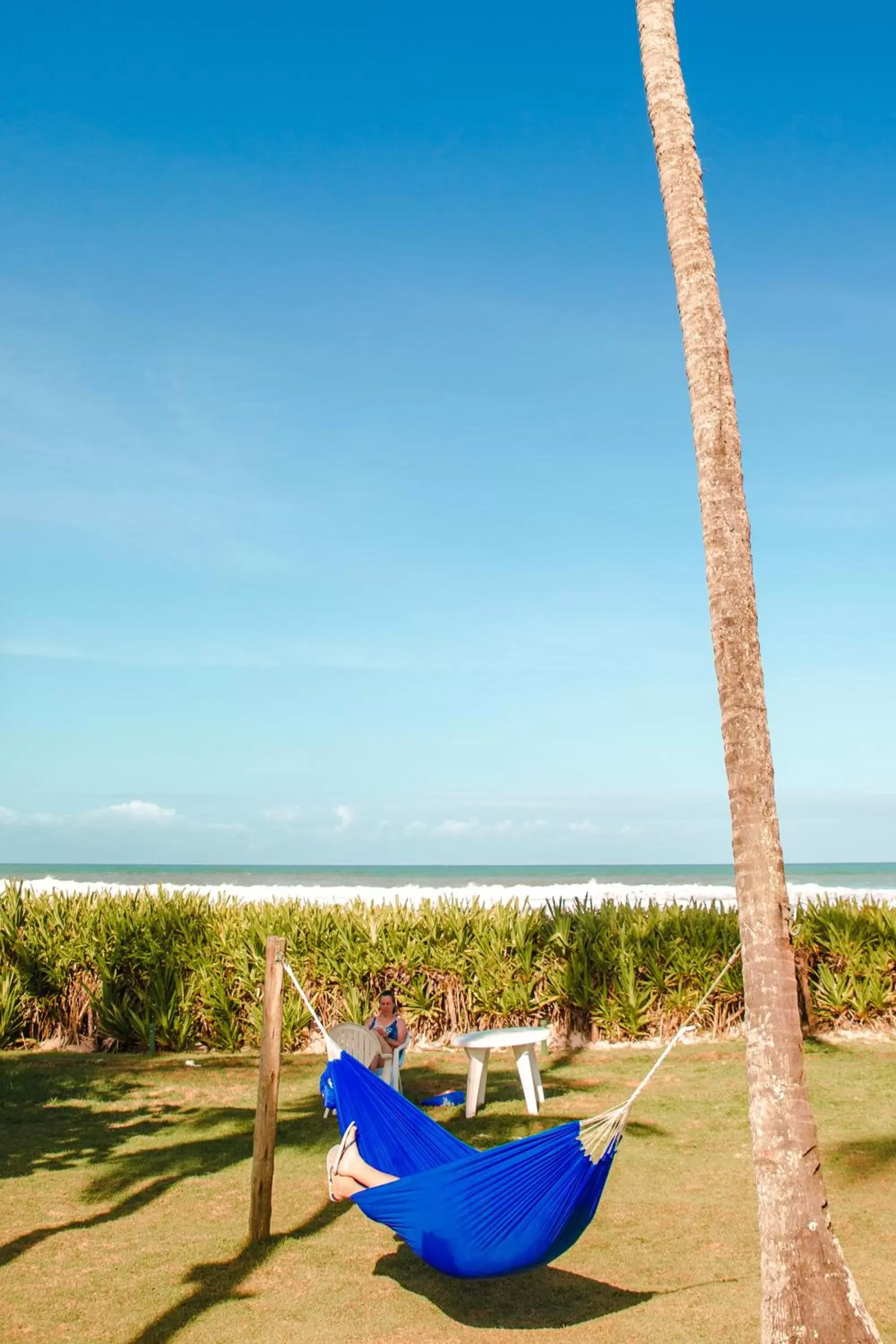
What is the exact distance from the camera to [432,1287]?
15.6 feet

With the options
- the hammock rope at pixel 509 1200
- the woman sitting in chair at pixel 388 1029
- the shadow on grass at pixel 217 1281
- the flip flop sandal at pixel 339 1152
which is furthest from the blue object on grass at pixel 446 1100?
the hammock rope at pixel 509 1200

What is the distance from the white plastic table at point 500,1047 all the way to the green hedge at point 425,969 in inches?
96.2

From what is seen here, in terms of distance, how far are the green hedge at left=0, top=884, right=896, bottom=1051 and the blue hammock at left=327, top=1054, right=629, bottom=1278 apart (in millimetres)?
6413

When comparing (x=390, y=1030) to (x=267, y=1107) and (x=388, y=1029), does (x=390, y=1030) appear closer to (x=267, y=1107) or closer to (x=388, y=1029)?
(x=388, y=1029)

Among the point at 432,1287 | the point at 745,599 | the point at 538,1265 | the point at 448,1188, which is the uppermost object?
the point at 745,599

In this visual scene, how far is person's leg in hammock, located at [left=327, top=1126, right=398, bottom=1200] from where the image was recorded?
456 centimetres

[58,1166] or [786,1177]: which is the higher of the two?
[786,1177]

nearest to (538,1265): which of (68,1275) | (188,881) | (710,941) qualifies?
(68,1275)

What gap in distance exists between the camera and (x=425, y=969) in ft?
34.8

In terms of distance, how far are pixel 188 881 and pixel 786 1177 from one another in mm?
51374

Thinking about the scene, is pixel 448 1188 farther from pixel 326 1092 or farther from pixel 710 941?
pixel 710 941

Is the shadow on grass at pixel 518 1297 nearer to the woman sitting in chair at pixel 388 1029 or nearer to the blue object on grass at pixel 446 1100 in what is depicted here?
the woman sitting in chair at pixel 388 1029

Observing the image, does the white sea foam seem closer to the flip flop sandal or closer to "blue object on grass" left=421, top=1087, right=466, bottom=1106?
"blue object on grass" left=421, top=1087, right=466, bottom=1106

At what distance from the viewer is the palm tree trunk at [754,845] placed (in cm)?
352
